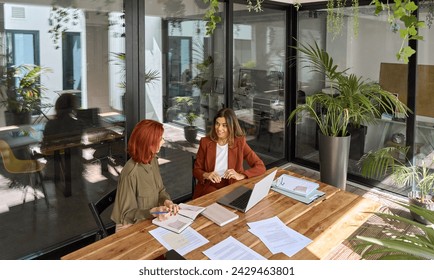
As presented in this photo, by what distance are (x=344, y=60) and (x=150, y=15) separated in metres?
2.56

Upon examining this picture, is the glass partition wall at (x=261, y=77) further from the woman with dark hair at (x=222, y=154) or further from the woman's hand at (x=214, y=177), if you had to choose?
the woman's hand at (x=214, y=177)

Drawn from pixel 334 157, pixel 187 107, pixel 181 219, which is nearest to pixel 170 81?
pixel 187 107

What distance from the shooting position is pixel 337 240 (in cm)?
184

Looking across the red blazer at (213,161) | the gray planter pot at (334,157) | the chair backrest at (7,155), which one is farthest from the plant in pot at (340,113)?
the chair backrest at (7,155)

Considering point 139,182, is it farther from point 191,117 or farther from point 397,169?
point 397,169

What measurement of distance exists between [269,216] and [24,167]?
186 centimetres

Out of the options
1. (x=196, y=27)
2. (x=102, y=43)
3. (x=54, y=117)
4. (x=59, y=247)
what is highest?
(x=196, y=27)

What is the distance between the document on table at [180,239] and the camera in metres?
1.71

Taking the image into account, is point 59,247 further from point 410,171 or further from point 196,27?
point 410,171

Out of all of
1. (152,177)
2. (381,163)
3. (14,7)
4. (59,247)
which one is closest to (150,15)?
(14,7)

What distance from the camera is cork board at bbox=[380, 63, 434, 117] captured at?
4.02 meters

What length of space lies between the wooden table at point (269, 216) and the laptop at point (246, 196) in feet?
0.14

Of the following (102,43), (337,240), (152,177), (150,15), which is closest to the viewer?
(337,240)

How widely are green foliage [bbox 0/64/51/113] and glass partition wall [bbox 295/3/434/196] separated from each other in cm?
299
